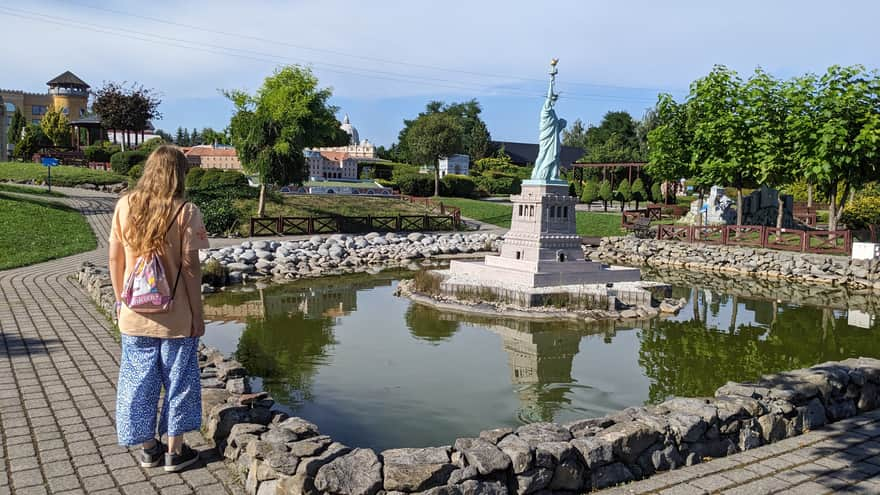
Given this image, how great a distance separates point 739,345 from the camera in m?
10.5

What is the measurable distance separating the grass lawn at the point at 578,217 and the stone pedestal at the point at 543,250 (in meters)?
13.2

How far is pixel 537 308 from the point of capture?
1279cm

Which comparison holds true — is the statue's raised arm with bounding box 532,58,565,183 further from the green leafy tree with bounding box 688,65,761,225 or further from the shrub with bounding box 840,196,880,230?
the shrub with bounding box 840,196,880,230

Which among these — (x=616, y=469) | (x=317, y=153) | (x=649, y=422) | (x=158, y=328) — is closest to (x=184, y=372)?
(x=158, y=328)

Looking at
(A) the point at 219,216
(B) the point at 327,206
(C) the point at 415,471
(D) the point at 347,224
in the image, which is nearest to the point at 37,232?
(A) the point at 219,216

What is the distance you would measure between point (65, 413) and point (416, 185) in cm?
3774

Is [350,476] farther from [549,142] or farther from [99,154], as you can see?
[99,154]

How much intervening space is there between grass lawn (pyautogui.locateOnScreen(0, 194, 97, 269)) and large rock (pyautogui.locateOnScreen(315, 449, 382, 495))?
44.2ft

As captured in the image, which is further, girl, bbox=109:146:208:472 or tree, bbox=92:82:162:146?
tree, bbox=92:82:162:146

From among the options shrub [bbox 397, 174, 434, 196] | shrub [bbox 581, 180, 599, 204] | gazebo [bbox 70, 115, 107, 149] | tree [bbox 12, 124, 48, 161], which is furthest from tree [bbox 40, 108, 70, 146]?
shrub [bbox 581, 180, 599, 204]

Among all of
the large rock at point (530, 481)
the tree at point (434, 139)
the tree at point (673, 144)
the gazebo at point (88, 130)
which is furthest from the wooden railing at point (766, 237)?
the gazebo at point (88, 130)

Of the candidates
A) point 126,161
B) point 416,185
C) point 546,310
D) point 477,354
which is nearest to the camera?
point 477,354

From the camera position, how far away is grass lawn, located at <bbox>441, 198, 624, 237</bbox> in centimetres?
2917

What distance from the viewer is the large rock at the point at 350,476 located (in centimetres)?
384
